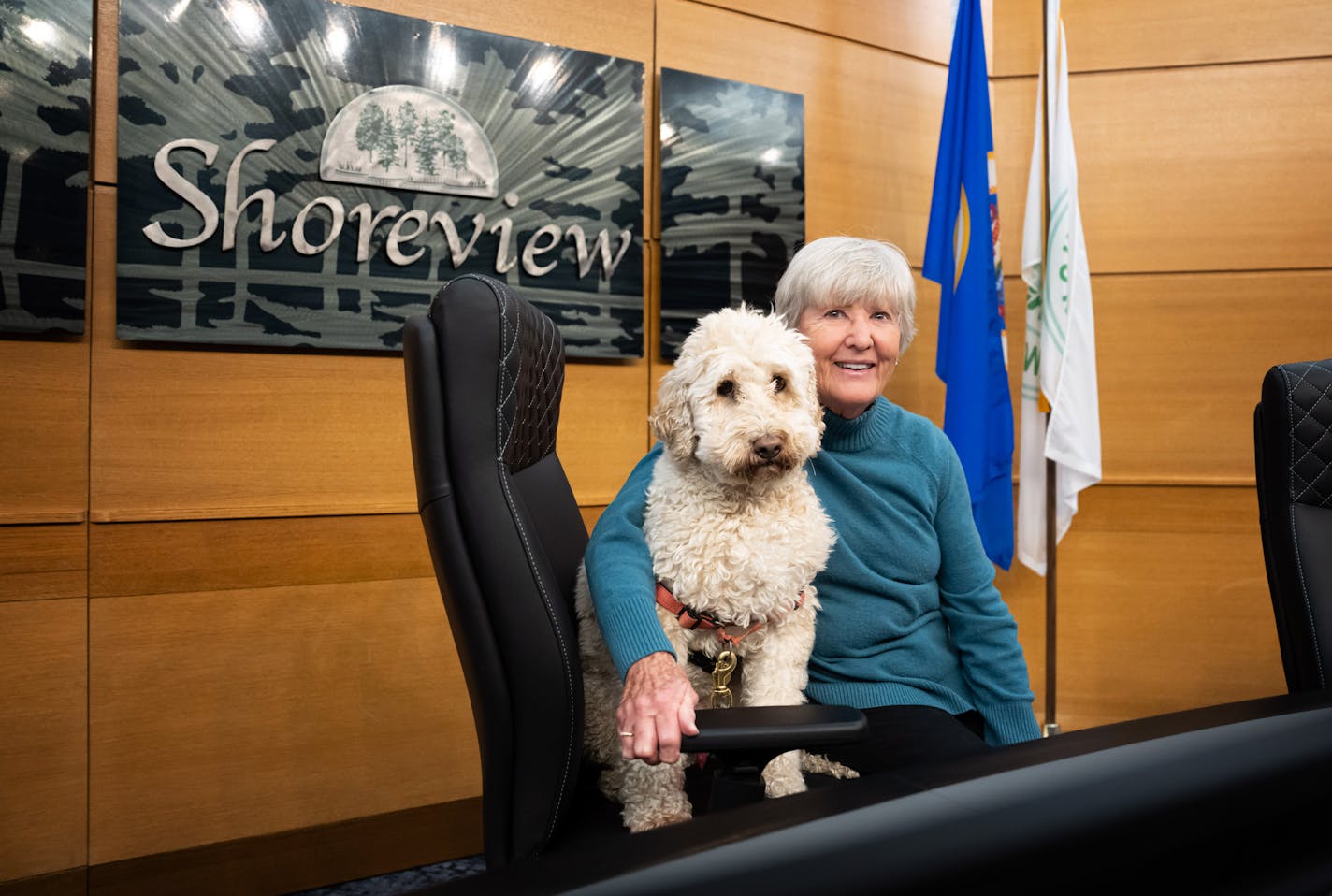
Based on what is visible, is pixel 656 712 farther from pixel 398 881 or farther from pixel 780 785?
pixel 398 881

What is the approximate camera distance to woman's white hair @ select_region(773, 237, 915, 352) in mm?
1519

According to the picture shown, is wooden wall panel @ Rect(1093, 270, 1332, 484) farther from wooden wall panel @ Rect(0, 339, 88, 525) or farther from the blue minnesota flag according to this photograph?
wooden wall panel @ Rect(0, 339, 88, 525)

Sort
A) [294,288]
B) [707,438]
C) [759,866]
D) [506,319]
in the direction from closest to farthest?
1. [759,866]
2. [506,319]
3. [707,438]
4. [294,288]

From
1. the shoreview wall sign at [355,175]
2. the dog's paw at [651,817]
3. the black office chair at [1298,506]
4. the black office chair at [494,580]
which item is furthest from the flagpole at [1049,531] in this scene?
the black office chair at [494,580]

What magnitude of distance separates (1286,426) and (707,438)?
0.80 metres

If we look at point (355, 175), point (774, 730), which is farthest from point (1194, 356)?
point (774, 730)

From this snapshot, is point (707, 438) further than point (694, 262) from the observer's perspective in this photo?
No

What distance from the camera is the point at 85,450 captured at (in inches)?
85.6

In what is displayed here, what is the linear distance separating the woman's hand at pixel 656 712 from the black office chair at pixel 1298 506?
0.82 m

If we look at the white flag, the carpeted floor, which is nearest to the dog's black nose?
the carpeted floor

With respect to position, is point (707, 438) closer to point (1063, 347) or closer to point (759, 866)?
point (759, 866)

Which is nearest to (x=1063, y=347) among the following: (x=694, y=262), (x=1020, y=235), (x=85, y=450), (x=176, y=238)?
(x=1020, y=235)

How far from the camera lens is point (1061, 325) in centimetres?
298

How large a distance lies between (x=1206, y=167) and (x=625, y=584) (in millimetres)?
3158
